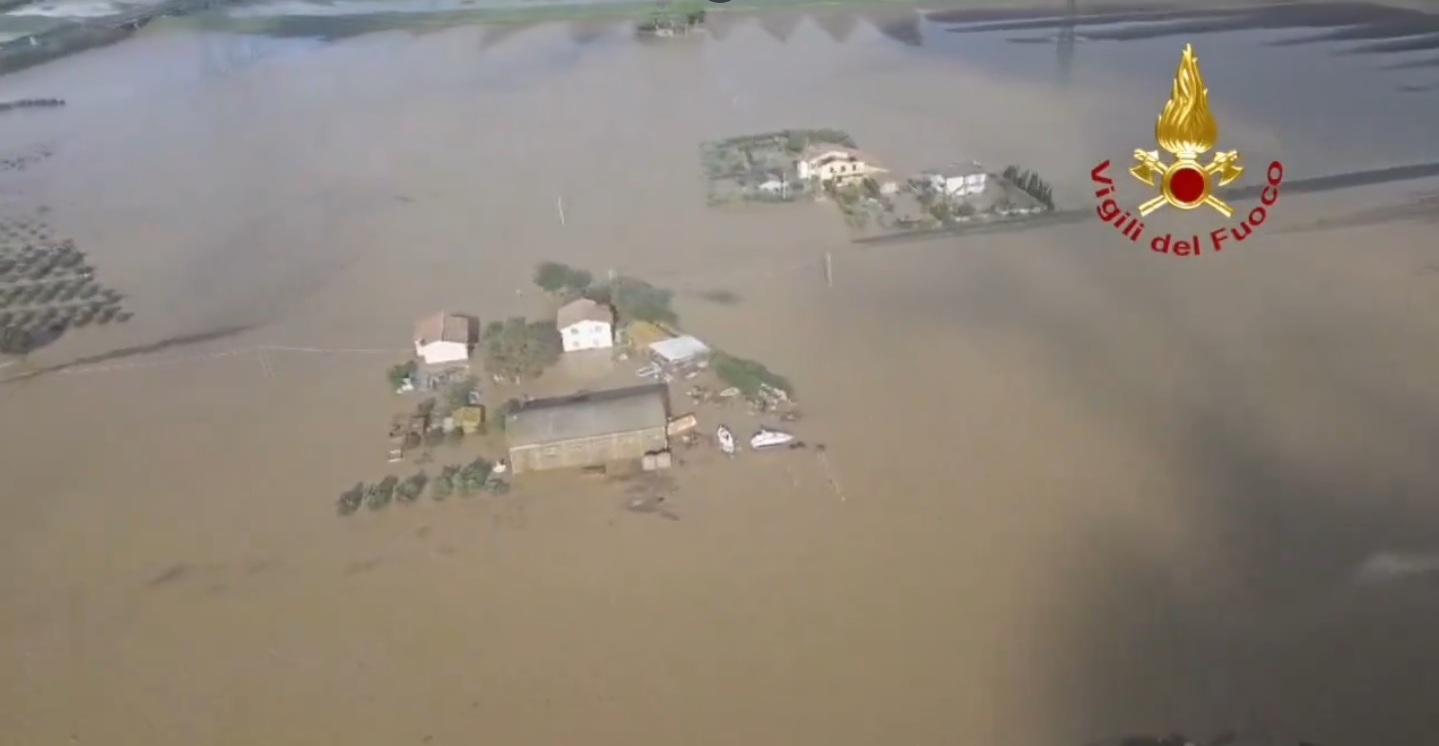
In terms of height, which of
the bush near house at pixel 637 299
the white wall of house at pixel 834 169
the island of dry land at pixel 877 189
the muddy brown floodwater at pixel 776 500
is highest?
the white wall of house at pixel 834 169

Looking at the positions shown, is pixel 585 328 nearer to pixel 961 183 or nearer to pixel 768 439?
pixel 768 439

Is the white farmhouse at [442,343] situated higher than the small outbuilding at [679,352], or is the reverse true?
the white farmhouse at [442,343]

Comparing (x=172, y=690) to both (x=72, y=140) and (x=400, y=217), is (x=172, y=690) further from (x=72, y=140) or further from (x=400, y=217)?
(x=72, y=140)

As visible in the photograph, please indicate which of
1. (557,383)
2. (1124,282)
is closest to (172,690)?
(557,383)

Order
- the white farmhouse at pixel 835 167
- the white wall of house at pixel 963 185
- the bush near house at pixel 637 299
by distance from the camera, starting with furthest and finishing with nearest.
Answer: the white farmhouse at pixel 835 167
the white wall of house at pixel 963 185
the bush near house at pixel 637 299

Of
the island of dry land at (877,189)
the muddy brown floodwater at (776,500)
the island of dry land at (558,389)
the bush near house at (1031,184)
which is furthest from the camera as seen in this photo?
the bush near house at (1031,184)

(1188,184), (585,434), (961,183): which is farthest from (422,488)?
(961,183)

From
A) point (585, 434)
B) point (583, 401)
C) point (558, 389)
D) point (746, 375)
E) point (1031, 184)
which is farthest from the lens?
point (1031, 184)

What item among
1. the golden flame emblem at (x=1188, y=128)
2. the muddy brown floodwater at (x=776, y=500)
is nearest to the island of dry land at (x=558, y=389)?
the muddy brown floodwater at (x=776, y=500)

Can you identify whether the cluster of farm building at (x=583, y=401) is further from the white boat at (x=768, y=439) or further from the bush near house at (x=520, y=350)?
the white boat at (x=768, y=439)
